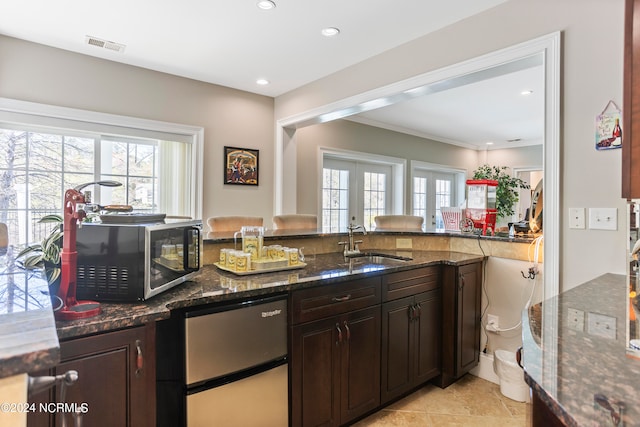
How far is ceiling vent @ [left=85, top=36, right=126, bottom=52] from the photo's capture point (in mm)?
2980

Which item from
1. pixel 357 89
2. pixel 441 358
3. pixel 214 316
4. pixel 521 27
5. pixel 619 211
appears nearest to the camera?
pixel 214 316

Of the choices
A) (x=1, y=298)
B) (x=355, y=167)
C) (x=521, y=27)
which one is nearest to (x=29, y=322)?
(x=1, y=298)

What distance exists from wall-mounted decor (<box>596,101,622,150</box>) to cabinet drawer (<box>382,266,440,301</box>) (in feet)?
3.92

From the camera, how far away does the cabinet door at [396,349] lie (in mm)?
2154

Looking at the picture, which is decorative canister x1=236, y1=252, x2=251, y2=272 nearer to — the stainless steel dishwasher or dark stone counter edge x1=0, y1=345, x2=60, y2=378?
the stainless steel dishwasher

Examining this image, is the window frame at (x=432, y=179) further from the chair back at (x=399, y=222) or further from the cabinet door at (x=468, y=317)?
the cabinet door at (x=468, y=317)

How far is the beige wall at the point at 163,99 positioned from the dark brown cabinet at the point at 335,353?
257cm

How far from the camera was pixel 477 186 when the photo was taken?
2832 millimetres

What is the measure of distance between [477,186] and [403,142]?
11.1ft

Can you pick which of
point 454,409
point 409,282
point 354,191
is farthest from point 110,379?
point 354,191

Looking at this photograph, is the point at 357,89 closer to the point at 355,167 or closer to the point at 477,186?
the point at 477,186

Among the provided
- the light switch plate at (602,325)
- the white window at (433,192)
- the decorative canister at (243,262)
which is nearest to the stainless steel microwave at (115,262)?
the decorative canister at (243,262)

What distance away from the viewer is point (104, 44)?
3074mm

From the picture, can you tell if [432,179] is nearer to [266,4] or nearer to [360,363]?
[266,4]
